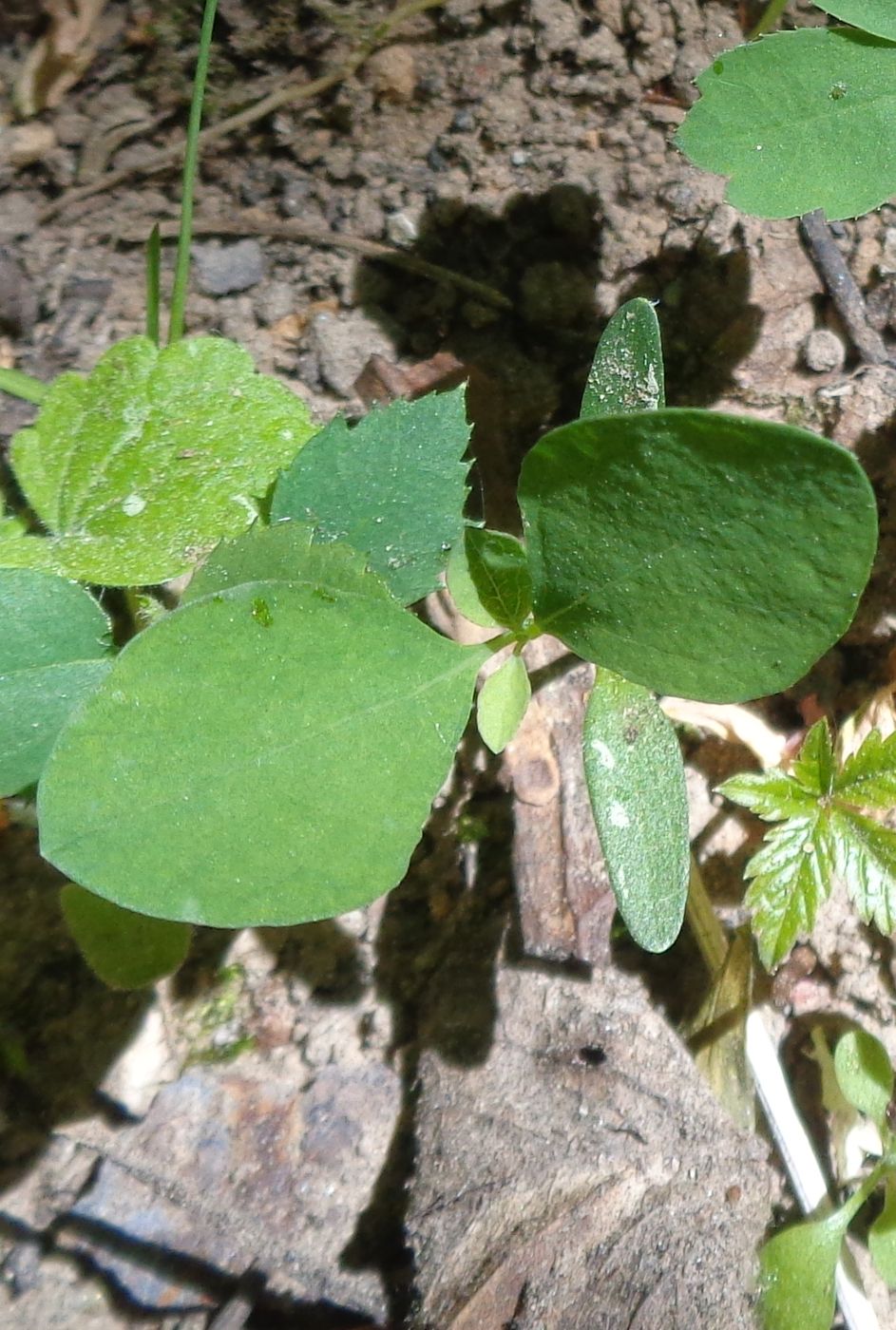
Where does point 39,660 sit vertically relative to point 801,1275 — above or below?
above

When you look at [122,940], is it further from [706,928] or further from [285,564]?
[706,928]

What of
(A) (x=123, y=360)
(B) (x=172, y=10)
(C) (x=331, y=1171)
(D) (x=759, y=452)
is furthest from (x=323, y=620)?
(B) (x=172, y=10)

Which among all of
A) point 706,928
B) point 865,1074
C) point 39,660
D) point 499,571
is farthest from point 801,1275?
point 39,660

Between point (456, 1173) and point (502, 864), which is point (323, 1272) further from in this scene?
point (502, 864)

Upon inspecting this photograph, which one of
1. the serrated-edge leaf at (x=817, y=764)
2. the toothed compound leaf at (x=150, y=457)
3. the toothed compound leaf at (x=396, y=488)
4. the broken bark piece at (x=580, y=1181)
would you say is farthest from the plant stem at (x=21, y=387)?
the serrated-edge leaf at (x=817, y=764)

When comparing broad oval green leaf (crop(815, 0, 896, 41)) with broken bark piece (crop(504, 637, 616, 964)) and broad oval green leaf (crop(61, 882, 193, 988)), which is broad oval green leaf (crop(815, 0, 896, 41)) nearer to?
broken bark piece (crop(504, 637, 616, 964))
